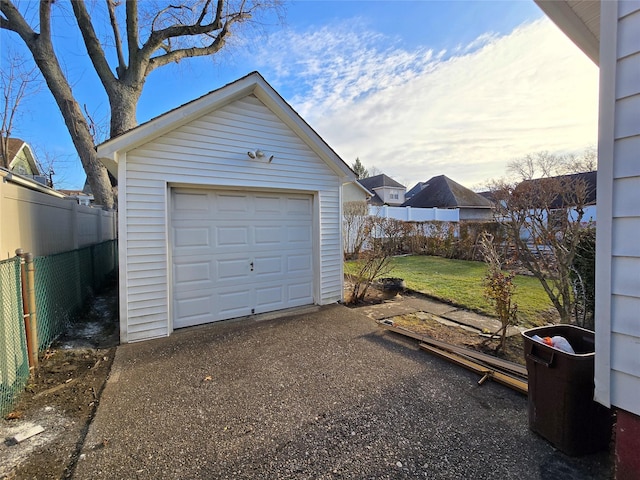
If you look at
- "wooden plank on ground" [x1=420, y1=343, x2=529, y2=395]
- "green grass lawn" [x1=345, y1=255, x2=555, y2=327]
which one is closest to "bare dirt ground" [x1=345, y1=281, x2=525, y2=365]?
"wooden plank on ground" [x1=420, y1=343, x2=529, y2=395]

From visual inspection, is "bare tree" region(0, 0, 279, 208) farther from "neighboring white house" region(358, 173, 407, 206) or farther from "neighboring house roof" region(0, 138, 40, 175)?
"neighboring white house" region(358, 173, 407, 206)

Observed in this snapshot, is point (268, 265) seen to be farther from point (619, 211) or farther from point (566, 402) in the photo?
point (619, 211)

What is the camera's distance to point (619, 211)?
190cm

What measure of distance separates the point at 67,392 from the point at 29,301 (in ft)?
4.12

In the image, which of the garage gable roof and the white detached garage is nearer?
the garage gable roof

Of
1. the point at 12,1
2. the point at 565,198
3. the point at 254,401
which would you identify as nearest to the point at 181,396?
the point at 254,401

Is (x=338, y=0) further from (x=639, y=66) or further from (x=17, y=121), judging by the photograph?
(x=17, y=121)

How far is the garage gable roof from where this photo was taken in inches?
180

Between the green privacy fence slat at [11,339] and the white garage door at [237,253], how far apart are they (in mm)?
1978

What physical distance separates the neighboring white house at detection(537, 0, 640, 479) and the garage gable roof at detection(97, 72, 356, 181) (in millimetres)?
4801

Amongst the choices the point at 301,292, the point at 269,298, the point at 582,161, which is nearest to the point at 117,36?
the point at 269,298

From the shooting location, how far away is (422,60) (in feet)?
24.3

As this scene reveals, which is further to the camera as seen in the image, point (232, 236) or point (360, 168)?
point (360, 168)

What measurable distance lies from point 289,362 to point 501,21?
5801 mm
